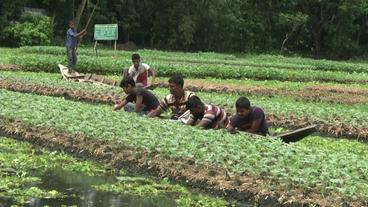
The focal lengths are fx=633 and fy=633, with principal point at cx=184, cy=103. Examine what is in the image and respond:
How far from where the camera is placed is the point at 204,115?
12242mm

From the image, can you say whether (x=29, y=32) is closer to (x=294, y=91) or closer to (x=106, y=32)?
(x=106, y=32)

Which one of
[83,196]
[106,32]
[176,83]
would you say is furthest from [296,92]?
[83,196]

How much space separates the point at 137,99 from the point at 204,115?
2349 mm

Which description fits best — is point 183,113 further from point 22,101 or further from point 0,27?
point 0,27

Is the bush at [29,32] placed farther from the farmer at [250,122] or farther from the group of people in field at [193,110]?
→ the farmer at [250,122]

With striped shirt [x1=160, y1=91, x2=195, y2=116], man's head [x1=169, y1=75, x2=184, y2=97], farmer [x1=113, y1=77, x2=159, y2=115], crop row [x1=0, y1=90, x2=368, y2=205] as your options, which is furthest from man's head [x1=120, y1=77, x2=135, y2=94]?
man's head [x1=169, y1=75, x2=184, y2=97]

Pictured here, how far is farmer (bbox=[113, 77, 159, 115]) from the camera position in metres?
13.9

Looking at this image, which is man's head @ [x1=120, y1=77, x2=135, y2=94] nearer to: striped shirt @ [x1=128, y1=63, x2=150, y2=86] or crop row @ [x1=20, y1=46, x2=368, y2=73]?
striped shirt @ [x1=128, y1=63, x2=150, y2=86]

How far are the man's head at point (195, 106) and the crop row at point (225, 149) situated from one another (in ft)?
1.35

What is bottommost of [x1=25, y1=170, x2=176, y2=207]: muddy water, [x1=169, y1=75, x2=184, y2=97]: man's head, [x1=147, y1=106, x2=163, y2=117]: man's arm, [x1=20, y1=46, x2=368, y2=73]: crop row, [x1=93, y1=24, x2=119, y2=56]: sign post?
[x1=25, y1=170, x2=176, y2=207]: muddy water

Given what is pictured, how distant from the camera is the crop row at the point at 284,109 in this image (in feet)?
49.4

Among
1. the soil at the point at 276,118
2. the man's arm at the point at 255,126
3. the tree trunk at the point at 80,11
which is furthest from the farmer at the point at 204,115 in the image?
the tree trunk at the point at 80,11

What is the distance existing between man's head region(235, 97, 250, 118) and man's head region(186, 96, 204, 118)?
91cm

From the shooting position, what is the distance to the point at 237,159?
30.7 ft
